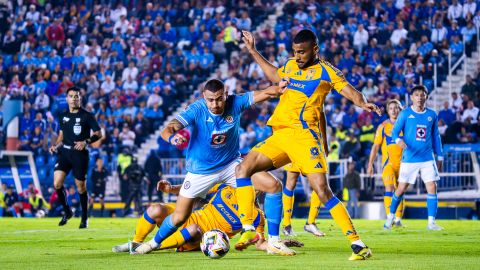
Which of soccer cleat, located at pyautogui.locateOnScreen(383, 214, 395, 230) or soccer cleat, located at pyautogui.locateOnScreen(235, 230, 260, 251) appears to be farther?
soccer cleat, located at pyautogui.locateOnScreen(383, 214, 395, 230)

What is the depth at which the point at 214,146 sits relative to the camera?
1070 cm

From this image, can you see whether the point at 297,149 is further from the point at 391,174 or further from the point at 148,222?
the point at 391,174

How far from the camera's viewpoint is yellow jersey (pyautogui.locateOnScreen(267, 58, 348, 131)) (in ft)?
32.9

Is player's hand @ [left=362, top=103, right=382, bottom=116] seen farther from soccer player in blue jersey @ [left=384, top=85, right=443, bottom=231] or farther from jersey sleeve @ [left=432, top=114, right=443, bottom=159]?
jersey sleeve @ [left=432, top=114, right=443, bottom=159]

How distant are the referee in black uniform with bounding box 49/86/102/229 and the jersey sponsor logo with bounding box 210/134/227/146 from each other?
6.90 m

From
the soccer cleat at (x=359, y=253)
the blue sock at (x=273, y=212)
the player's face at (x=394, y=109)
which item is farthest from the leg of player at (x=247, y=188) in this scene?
the player's face at (x=394, y=109)

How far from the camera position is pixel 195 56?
110 feet

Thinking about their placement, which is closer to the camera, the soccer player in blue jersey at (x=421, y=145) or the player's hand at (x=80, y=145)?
the soccer player in blue jersey at (x=421, y=145)

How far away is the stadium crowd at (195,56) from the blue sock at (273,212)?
47.2 feet

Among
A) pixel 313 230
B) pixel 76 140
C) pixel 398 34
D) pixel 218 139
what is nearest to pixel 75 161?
pixel 76 140

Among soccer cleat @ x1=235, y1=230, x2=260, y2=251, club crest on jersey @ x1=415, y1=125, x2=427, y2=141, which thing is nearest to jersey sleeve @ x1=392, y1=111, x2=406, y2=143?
club crest on jersey @ x1=415, y1=125, x2=427, y2=141

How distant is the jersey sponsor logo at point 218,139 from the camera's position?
418 inches

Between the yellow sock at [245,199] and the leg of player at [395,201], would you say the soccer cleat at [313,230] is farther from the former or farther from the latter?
the yellow sock at [245,199]

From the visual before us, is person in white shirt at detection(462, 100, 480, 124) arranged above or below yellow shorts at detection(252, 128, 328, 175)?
above
